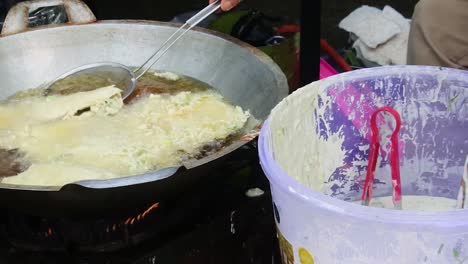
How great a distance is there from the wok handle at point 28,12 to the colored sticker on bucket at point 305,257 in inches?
59.2

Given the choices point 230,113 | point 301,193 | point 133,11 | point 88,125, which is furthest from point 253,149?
point 133,11

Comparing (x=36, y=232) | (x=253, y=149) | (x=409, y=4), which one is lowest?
(x=409, y=4)

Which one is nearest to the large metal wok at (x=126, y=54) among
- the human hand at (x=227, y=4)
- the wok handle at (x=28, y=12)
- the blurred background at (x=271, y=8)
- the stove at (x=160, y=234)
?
the wok handle at (x=28, y=12)

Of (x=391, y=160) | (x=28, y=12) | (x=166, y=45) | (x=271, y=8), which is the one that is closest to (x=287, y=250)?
(x=391, y=160)

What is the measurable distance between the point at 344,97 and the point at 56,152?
0.89 m

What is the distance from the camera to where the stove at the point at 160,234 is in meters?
1.49

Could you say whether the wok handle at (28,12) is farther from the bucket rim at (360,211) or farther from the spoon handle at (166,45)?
the bucket rim at (360,211)

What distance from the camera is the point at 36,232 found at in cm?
155

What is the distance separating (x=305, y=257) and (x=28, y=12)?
1.68m

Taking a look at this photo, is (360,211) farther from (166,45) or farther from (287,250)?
(166,45)

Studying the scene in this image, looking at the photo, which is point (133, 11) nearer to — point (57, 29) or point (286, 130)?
point (57, 29)

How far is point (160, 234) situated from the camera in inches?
61.3

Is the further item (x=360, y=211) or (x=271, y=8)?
(x=271, y=8)

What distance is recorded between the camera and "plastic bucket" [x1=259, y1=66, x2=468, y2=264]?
39.1 inches
